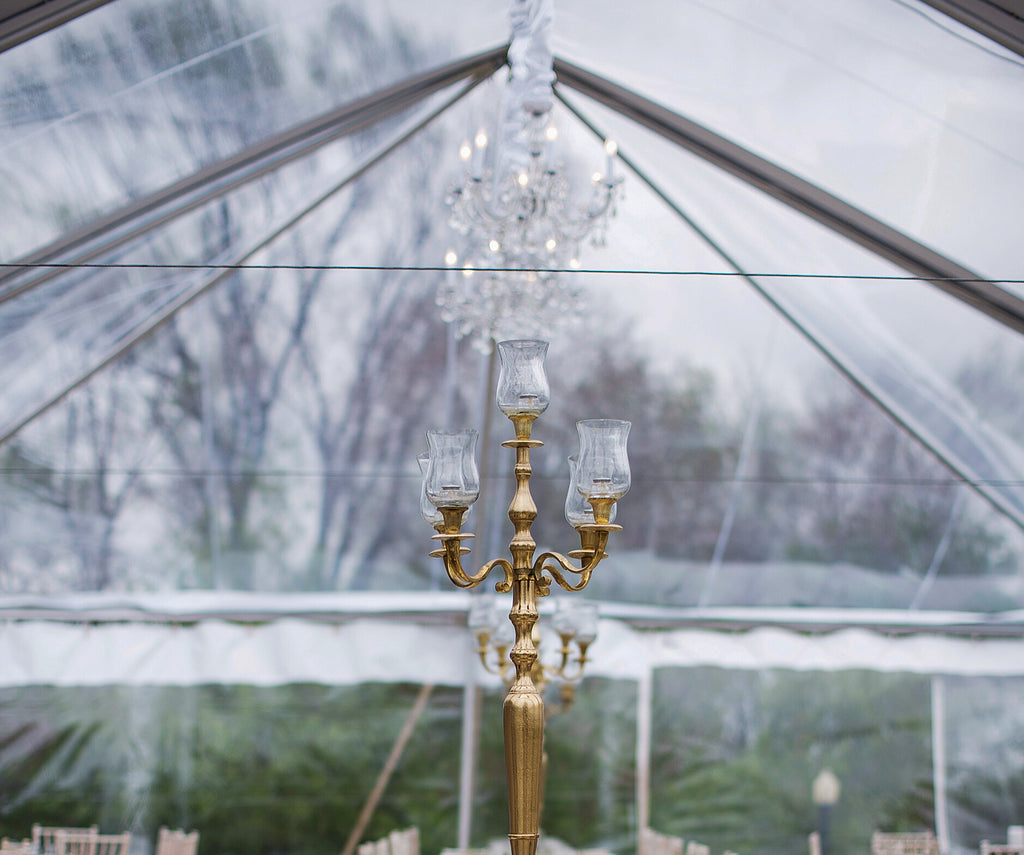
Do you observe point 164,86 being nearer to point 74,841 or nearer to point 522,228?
point 522,228

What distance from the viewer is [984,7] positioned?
3512mm

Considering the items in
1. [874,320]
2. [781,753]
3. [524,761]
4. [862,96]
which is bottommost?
[781,753]

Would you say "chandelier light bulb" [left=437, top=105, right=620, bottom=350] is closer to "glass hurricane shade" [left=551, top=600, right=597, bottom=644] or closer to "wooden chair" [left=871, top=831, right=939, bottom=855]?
"glass hurricane shade" [left=551, top=600, right=597, bottom=644]

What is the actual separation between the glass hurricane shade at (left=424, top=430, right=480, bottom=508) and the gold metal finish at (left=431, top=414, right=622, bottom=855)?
0.10 feet

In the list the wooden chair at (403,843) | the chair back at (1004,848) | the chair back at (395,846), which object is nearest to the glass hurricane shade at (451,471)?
the chair back at (395,846)

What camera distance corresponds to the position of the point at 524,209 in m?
4.78

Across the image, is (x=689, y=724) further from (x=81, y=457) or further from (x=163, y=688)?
(x=81, y=457)

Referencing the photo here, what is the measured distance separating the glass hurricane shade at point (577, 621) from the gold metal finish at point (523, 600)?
2.42 m

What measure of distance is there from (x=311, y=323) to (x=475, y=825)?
4.15 m

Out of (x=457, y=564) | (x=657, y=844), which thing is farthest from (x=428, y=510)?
(x=657, y=844)

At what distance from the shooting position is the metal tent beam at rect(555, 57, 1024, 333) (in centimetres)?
478

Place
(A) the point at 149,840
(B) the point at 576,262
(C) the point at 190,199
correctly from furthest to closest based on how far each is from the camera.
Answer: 1. (A) the point at 149,840
2. (B) the point at 576,262
3. (C) the point at 190,199

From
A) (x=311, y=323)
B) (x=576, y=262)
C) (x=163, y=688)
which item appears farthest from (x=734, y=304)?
(x=163, y=688)

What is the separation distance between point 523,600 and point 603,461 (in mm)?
362
